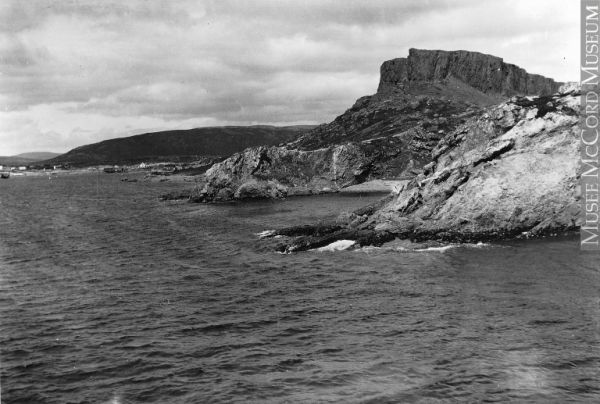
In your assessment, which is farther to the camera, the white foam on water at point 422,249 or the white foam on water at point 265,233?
the white foam on water at point 265,233

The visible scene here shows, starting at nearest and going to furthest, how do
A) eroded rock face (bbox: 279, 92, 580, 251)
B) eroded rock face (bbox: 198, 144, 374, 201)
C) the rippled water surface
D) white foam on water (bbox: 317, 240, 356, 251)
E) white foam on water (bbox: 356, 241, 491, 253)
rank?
the rippled water surface, white foam on water (bbox: 356, 241, 491, 253), white foam on water (bbox: 317, 240, 356, 251), eroded rock face (bbox: 279, 92, 580, 251), eroded rock face (bbox: 198, 144, 374, 201)

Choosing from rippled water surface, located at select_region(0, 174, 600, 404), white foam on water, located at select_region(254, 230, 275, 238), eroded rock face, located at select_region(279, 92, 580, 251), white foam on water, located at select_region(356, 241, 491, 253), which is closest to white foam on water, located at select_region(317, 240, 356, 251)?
eroded rock face, located at select_region(279, 92, 580, 251)

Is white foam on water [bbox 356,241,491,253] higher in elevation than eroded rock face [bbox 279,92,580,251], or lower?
lower

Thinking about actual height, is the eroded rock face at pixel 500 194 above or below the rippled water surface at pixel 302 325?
above

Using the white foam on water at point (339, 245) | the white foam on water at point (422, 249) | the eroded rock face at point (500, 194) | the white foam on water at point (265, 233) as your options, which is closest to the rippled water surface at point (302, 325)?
the white foam on water at point (422, 249)

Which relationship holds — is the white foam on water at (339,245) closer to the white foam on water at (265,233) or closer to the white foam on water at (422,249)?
the white foam on water at (422,249)

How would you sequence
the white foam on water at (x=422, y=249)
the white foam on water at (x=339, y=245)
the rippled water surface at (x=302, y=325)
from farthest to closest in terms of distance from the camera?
the white foam on water at (x=339, y=245) → the white foam on water at (x=422, y=249) → the rippled water surface at (x=302, y=325)

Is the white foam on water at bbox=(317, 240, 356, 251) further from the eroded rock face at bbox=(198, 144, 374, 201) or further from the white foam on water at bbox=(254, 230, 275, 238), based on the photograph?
the eroded rock face at bbox=(198, 144, 374, 201)

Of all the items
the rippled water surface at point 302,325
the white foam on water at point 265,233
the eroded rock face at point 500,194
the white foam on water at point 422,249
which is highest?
the eroded rock face at point 500,194
